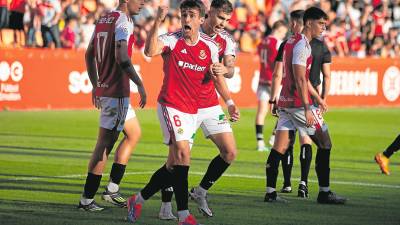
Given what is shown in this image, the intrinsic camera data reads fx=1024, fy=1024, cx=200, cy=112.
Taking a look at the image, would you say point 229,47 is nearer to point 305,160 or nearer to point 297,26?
point 305,160

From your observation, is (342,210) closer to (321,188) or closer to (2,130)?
(321,188)

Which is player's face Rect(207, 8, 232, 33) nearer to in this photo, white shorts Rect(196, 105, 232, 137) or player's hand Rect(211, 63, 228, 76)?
white shorts Rect(196, 105, 232, 137)

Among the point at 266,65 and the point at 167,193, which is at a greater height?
the point at 266,65

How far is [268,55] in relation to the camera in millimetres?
20109

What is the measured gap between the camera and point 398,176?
15.7 metres

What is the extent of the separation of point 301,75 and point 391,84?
24.8 m

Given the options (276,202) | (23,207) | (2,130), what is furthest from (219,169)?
(2,130)

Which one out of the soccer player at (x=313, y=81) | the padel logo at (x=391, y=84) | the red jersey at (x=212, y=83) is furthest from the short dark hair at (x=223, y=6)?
the padel logo at (x=391, y=84)

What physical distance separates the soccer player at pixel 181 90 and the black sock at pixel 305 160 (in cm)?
294

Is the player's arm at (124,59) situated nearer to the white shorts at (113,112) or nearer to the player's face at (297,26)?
the white shorts at (113,112)

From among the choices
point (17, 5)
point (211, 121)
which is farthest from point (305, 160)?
point (17, 5)

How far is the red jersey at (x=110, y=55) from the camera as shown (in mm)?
11141

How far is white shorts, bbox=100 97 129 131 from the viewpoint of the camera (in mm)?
11188

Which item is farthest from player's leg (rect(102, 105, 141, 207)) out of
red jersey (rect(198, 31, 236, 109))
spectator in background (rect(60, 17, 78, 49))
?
spectator in background (rect(60, 17, 78, 49))
